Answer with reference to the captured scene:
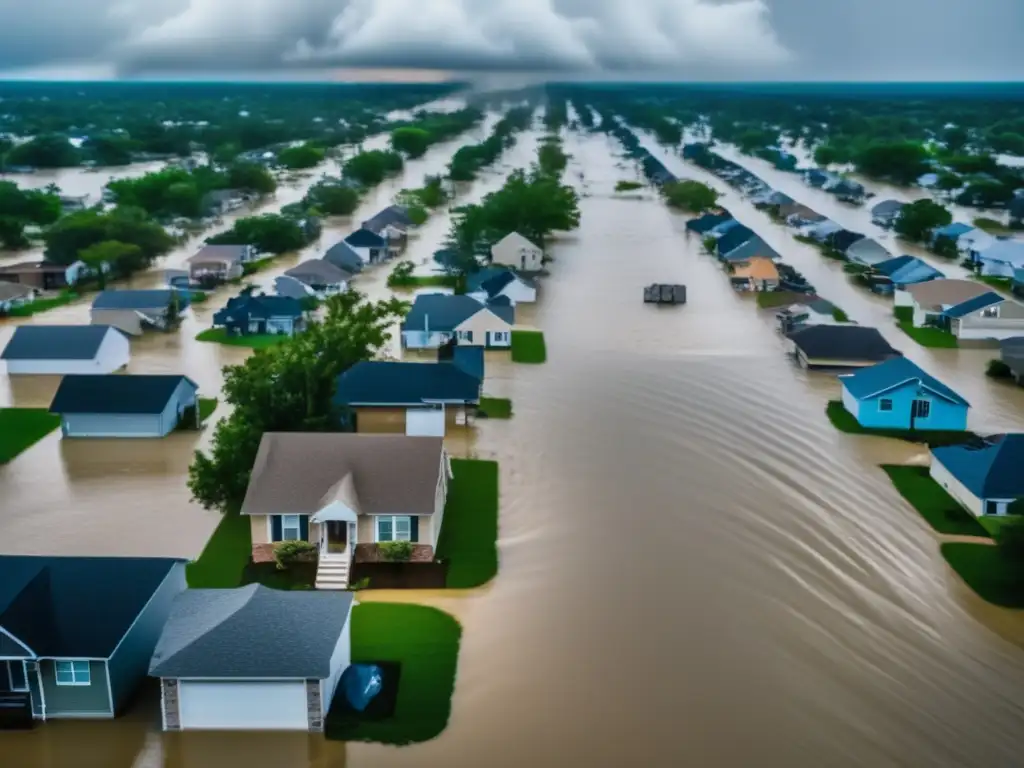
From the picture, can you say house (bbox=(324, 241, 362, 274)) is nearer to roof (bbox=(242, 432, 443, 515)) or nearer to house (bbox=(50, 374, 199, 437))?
house (bbox=(50, 374, 199, 437))

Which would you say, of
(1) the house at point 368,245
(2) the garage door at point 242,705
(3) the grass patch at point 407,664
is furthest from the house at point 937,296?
(2) the garage door at point 242,705

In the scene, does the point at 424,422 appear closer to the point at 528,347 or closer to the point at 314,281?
the point at 528,347

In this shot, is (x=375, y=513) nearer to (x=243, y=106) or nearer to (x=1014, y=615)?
(x=1014, y=615)

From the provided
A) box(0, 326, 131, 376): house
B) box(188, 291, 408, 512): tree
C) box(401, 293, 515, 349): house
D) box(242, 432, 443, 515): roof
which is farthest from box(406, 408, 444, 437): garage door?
box(0, 326, 131, 376): house

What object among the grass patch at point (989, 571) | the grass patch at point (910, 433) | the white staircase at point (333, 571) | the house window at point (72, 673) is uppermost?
the house window at point (72, 673)

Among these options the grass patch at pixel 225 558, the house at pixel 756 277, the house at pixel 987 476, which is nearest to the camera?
the grass patch at pixel 225 558

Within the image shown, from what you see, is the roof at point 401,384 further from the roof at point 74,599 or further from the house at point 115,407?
the roof at point 74,599

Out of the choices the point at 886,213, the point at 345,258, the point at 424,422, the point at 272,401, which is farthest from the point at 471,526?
the point at 886,213
